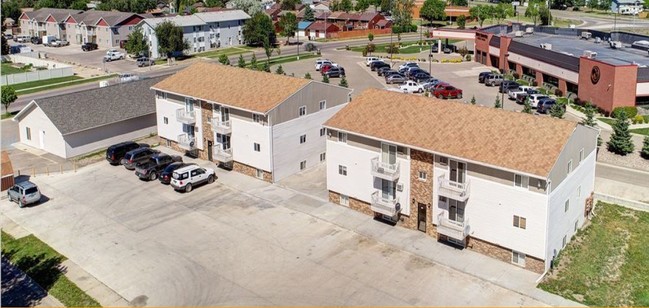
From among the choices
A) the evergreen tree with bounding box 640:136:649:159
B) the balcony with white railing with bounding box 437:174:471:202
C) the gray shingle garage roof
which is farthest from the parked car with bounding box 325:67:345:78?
the balcony with white railing with bounding box 437:174:471:202

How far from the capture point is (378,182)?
124 ft

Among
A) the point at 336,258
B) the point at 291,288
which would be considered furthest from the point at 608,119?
the point at 291,288

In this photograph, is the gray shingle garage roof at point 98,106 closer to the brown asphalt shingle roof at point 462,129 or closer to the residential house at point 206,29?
the brown asphalt shingle roof at point 462,129

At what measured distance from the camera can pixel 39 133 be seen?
53812mm

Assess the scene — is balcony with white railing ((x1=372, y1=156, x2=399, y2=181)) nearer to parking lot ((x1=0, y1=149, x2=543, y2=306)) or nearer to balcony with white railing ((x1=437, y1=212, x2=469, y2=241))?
parking lot ((x1=0, y1=149, x2=543, y2=306))

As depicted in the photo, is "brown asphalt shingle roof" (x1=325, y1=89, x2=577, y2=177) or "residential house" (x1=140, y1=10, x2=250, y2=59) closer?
"brown asphalt shingle roof" (x1=325, y1=89, x2=577, y2=177)

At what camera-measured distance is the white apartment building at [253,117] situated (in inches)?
1757

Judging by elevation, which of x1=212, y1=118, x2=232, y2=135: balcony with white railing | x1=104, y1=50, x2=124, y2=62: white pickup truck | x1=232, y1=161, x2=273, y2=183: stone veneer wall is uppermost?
x1=104, y1=50, x2=124, y2=62: white pickup truck

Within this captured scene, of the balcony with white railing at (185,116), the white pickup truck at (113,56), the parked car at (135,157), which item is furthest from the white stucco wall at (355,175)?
the white pickup truck at (113,56)

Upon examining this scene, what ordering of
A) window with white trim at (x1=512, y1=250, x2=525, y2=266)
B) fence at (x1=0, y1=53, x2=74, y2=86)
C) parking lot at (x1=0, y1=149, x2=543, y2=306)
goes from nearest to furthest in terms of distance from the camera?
parking lot at (x1=0, y1=149, x2=543, y2=306), window with white trim at (x1=512, y1=250, x2=525, y2=266), fence at (x1=0, y1=53, x2=74, y2=86)

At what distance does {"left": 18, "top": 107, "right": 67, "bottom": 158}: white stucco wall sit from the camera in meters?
52.1

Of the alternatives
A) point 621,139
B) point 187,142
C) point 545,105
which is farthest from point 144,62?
point 621,139

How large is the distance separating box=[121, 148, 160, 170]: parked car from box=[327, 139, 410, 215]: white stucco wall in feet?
51.7

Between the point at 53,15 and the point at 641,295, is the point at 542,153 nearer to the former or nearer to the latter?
the point at 641,295
